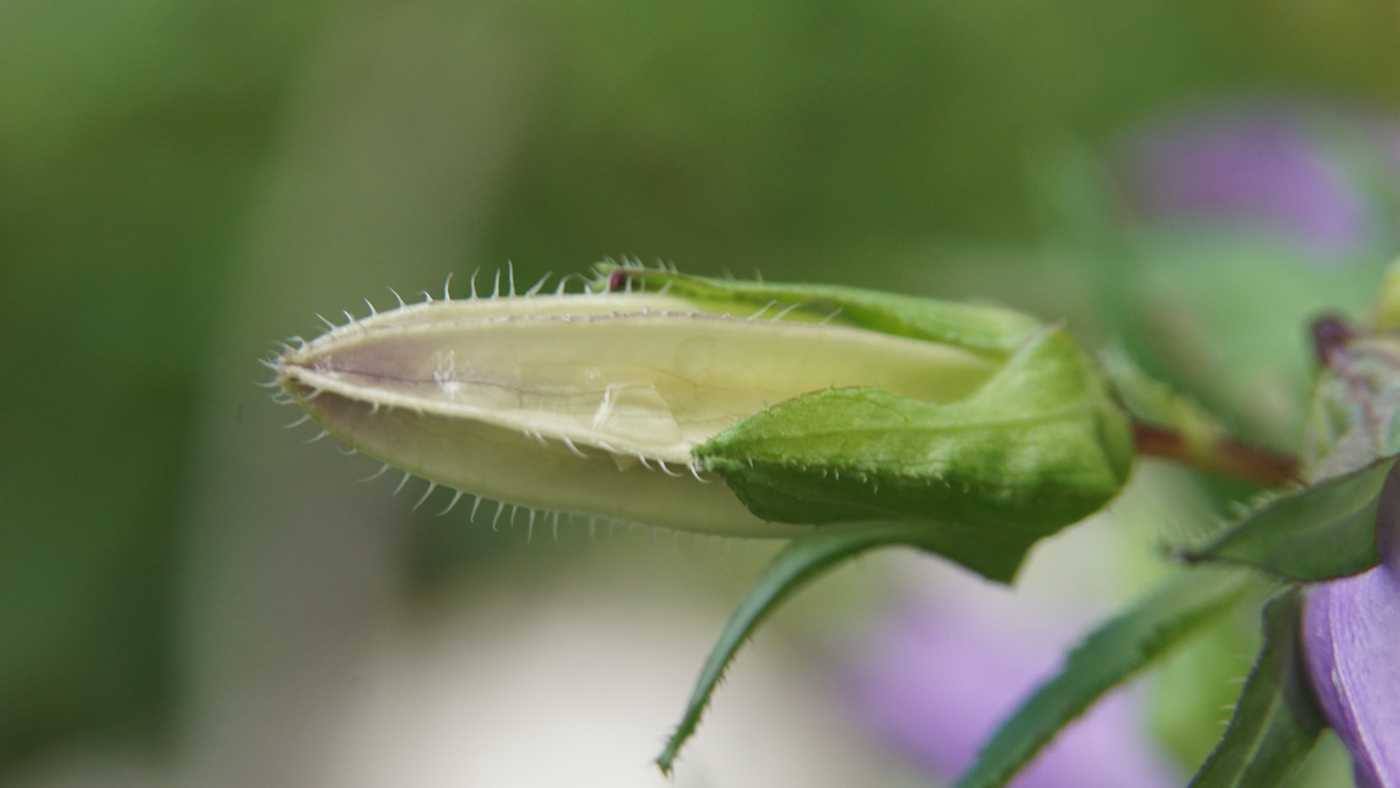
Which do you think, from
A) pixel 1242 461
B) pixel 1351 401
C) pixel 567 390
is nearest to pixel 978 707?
pixel 1242 461

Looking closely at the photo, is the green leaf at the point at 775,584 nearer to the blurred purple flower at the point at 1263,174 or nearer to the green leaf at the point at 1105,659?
the green leaf at the point at 1105,659

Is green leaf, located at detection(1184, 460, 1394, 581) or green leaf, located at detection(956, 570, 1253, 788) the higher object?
green leaf, located at detection(1184, 460, 1394, 581)

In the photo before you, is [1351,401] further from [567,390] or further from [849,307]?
[567,390]

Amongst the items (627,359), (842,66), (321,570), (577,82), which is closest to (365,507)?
(321,570)

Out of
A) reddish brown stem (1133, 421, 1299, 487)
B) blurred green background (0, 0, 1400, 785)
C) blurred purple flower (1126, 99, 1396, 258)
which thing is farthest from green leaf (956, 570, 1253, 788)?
blurred green background (0, 0, 1400, 785)

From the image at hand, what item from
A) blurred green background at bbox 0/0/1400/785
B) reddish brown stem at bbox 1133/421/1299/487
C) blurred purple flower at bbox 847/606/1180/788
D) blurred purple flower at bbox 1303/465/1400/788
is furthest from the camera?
blurred green background at bbox 0/0/1400/785

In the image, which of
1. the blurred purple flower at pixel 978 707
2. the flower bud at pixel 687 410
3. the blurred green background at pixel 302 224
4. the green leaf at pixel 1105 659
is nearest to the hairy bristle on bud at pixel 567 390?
the flower bud at pixel 687 410

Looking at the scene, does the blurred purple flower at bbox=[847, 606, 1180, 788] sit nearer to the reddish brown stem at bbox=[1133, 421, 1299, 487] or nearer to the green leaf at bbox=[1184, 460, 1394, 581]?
the reddish brown stem at bbox=[1133, 421, 1299, 487]
